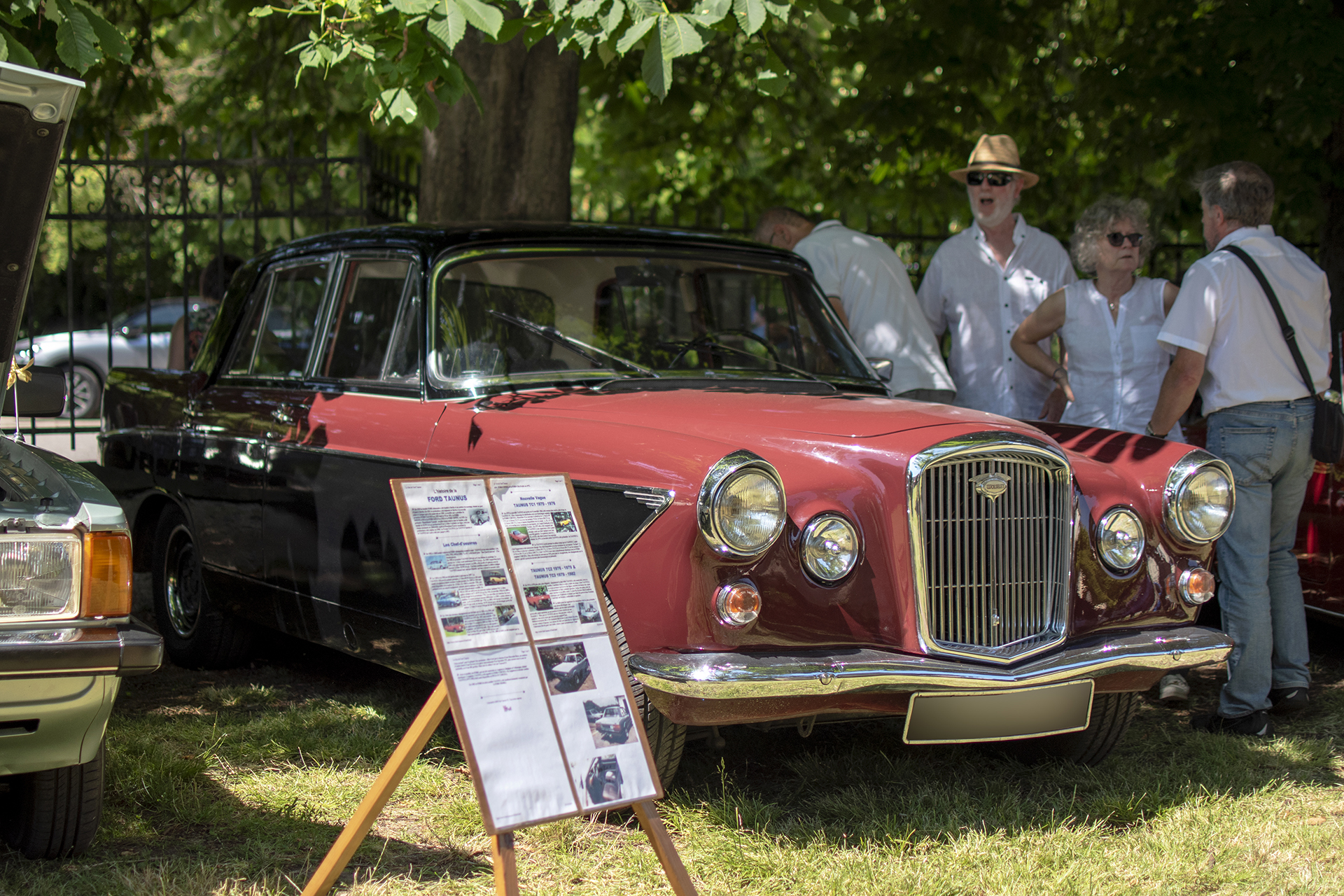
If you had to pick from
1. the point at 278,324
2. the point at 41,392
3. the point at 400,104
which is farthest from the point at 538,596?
the point at 278,324

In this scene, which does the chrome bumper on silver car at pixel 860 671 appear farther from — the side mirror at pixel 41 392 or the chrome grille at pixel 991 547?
the side mirror at pixel 41 392

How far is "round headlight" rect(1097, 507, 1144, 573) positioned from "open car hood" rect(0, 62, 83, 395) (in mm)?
3011

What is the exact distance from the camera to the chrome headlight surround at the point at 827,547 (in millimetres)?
3434

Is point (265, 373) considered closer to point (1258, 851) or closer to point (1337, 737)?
point (1258, 851)

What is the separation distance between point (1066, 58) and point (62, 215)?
7590 mm

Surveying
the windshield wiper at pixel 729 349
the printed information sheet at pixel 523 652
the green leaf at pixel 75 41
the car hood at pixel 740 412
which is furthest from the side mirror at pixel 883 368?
the green leaf at pixel 75 41

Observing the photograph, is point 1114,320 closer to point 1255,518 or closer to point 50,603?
point 1255,518

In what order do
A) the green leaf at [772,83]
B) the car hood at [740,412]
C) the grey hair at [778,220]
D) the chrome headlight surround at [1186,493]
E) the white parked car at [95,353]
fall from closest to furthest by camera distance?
the car hood at [740,412] → the chrome headlight surround at [1186,493] → the green leaf at [772,83] → the grey hair at [778,220] → the white parked car at [95,353]

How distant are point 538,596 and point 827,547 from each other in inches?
36.4

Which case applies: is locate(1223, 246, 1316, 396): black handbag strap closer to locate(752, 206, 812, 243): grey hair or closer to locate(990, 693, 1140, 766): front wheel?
locate(990, 693, 1140, 766): front wheel

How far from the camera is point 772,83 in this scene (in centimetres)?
475

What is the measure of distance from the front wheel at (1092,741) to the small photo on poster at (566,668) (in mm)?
1982

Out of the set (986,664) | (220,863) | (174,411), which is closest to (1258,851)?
(986,664)

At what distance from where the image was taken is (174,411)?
561cm
